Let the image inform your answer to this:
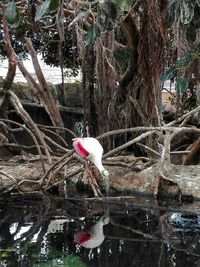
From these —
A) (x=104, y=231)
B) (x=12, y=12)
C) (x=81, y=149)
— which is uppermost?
(x=12, y=12)

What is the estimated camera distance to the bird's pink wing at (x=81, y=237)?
97.8 inches

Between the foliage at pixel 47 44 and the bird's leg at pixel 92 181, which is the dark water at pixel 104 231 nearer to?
the bird's leg at pixel 92 181

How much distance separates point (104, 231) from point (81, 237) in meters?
0.17

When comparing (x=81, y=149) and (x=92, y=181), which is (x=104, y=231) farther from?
(x=92, y=181)


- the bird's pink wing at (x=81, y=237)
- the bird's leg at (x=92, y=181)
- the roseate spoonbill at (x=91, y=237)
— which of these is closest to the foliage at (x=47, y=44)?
the bird's leg at (x=92, y=181)

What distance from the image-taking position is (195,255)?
7.33 feet

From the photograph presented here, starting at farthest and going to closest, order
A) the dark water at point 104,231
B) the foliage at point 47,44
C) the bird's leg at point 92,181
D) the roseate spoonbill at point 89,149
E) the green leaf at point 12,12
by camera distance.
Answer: the foliage at point 47,44 < the bird's leg at point 92,181 < the roseate spoonbill at point 89,149 < the dark water at point 104,231 < the green leaf at point 12,12

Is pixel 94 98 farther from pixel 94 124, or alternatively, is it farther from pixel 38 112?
pixel 38 112

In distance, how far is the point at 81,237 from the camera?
2.55 meters

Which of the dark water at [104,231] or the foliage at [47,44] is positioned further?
the foliage at [47,44]

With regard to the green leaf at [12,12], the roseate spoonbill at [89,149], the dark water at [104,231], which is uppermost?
the green leaf at [12,12]

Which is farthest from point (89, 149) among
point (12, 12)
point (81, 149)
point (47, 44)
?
point (47, 44)

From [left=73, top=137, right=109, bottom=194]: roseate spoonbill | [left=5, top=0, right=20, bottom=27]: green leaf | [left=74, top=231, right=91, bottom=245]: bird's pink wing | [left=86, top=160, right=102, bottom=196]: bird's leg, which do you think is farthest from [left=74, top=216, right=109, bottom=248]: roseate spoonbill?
[left=5, top=0, right=20, bottom=27]: green leaf

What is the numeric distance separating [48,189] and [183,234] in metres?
1.49
